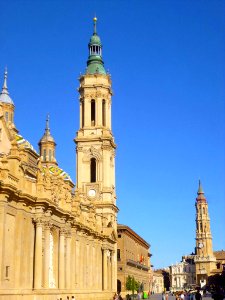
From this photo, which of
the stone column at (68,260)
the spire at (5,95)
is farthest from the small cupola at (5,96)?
the stone column at (68,260)

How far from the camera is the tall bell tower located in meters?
75.9

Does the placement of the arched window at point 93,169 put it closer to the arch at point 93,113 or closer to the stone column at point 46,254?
the arch at point 93,113

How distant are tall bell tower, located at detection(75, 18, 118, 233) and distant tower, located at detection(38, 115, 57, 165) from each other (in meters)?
5.92

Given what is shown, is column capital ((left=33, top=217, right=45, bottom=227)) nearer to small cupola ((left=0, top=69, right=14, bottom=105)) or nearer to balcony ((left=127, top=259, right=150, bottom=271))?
small cupola ((left=0, top=69, right=14, bottom=105))

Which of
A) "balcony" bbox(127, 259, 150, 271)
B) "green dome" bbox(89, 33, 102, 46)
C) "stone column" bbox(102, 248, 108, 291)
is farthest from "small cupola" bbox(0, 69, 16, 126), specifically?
"balcony" bbox(127, 259, 150, 271)

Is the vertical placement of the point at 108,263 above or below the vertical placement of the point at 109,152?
below

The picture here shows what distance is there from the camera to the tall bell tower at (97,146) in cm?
7594

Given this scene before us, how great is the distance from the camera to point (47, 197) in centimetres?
4291

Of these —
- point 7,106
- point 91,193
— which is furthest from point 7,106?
point 91,193

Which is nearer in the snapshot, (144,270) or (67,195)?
(67,195)

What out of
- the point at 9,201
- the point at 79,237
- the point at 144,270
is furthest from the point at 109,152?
the point at 144,270

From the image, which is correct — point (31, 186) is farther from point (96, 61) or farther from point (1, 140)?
point (96, 61)

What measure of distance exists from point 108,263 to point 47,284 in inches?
1203

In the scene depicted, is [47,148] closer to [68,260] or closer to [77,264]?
[77,264]
